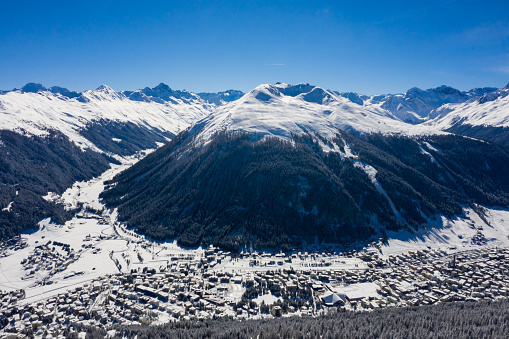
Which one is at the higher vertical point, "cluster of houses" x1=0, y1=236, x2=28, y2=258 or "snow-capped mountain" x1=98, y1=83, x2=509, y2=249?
"snow-capped mountain" x1=98, y1=83, x2=509, y2=249

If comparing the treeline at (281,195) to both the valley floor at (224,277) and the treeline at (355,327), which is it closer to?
the valley floor at (224,277)

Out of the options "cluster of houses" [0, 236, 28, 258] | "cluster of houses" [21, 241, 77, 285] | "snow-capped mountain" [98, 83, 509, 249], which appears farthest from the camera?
"snow-capped mountain" [98, 83, 509, 249]

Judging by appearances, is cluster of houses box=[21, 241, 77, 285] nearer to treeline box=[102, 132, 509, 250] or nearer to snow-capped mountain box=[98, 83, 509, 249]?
treeline box=[102, 132, 509, 250]

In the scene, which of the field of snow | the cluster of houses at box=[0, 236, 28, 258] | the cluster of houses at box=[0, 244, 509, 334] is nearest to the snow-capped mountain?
the field of snow

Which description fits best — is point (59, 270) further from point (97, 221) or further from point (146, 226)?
point (97, 221)

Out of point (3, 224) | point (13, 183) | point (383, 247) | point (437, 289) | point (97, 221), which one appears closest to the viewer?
point (437, 289)

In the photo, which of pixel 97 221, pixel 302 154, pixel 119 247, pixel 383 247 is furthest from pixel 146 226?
pixel 383 247

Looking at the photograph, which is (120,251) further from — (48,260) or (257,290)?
(257,290)
